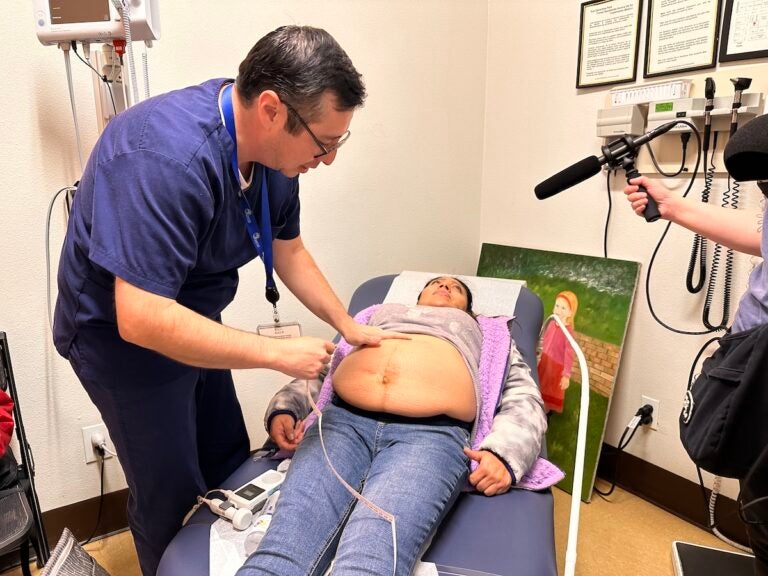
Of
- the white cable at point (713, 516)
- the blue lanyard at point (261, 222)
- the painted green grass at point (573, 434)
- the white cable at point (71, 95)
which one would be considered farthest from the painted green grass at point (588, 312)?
the white cable at point (71, 95)

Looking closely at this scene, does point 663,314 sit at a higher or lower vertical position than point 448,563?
higher

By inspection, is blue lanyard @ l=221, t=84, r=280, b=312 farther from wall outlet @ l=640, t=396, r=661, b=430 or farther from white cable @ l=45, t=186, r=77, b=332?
wall outlet @ l=640, t=396, r=661, b=430

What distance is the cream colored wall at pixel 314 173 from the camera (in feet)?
4.97

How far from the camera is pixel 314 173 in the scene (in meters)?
1.99

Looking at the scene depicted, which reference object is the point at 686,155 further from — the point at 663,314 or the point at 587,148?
the point at 663,314

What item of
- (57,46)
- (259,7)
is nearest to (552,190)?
(259,7)

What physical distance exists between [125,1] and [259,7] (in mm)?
563

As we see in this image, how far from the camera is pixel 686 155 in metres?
1.70

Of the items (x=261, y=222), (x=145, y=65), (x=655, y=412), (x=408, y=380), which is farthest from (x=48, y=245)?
(x=655, y=412)

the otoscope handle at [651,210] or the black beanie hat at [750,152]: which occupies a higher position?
the black beanie hat at [750,152]

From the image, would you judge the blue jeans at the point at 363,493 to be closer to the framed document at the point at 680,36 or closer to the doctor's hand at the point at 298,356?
the doctor's hand at the point at 298,356

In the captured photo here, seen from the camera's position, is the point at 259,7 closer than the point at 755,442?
No

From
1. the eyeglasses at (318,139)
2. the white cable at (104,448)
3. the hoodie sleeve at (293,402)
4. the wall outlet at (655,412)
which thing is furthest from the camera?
the wall outlet at (655,412)

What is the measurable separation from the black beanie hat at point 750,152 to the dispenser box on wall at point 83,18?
1.37 metres
